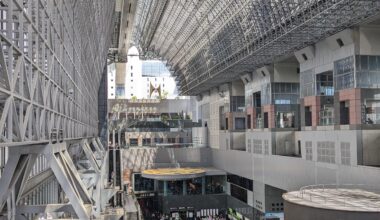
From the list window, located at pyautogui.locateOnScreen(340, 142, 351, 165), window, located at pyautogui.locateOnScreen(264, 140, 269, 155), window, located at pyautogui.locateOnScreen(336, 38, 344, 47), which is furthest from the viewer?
window, located at pyautogui.locateOnScreen(264, 140, 269, 155)

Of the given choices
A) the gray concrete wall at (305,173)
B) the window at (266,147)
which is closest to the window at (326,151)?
the gray concrete wall at (305,173)

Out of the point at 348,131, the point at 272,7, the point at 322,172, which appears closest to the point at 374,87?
the point at 348,131

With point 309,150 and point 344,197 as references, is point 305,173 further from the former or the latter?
point 344,197

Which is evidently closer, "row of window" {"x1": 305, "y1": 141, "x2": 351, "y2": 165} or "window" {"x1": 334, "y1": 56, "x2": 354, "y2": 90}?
"window" {"x1": 334, "y1": 56, "x2": 354, "y2": 90}

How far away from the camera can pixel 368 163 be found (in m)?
32.0

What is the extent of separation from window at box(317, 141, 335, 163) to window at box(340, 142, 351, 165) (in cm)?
125

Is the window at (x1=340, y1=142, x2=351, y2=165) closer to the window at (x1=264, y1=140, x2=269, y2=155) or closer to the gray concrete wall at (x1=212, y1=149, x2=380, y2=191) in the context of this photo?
the gray concrete wall at (x1=212, y1=149, x2=380, y2=191)

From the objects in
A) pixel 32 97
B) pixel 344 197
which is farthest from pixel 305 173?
pixel 32 97

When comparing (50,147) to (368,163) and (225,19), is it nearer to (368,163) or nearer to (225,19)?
(368,163)

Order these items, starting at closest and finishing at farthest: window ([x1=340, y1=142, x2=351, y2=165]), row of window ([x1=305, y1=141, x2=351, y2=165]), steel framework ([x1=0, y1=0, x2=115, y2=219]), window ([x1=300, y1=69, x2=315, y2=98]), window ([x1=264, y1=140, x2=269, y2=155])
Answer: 1. steel framework ([x1=0, y1=0, x2=115, y2=219])
2. window ([x1=340, y1=142, x2=351, y2=165])
3. row of window ([x1=305, y1=141, x2=351, y2=165])
4. window ([x1=300, y1=69, x2=315, y2=98])
5. window ([x1=264, y1=140, x2=269, y2=155])

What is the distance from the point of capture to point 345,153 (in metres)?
33.3

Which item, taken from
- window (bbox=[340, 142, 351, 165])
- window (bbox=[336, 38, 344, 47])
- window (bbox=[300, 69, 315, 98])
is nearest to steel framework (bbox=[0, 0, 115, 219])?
window (bbox=[336, 38, 344, 47])

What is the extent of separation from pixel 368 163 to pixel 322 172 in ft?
15.1

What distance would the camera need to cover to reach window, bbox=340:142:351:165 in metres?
32.9
